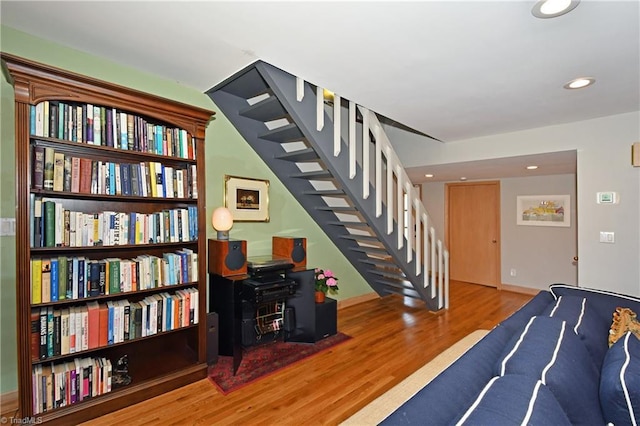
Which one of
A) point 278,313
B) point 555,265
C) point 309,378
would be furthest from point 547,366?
point 555,265

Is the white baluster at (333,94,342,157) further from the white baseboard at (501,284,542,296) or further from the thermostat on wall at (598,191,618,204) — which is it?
the white baseboard at (501,284,542,296)

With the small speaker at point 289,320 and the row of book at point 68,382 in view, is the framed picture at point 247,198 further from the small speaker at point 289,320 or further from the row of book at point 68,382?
the row of book at point 68,382

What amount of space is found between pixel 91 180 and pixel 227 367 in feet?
5.71

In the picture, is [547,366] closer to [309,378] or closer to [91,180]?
[309,378]

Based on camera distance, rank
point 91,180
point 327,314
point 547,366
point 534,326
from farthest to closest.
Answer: point 327,314, point 91,180, point 534,326, point 547,366

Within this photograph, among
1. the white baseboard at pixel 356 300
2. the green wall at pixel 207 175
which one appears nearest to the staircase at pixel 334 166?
the green wall at pixel 207 175

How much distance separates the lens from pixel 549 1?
140cm

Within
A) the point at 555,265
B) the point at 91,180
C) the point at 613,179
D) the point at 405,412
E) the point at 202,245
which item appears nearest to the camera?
the point at 405,412

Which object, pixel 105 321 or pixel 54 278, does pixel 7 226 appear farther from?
pixel 105 321

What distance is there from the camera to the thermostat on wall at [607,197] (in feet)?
9.64

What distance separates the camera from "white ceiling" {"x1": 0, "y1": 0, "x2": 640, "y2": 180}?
1.54 meters

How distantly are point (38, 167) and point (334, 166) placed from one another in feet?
6.42

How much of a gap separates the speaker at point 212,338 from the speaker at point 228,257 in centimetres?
38

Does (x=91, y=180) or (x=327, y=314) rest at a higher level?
(x=91, y=180)
